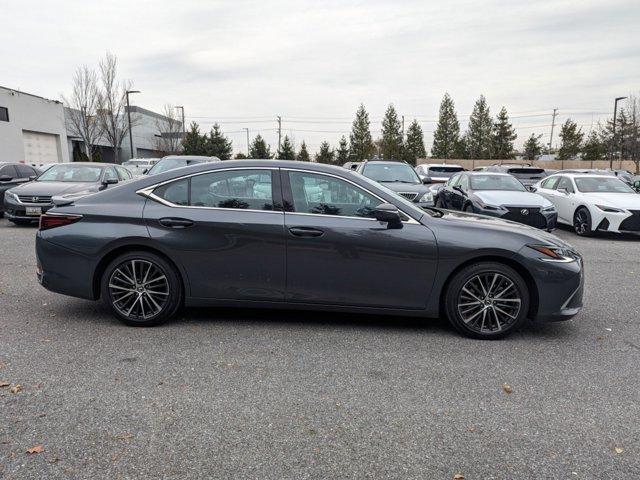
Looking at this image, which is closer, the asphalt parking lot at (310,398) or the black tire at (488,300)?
the asphalt parking lot at (310,398)

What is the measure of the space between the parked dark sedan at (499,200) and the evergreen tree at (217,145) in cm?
4801

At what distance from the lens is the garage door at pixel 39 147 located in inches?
1348

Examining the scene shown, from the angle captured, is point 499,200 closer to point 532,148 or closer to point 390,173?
point 390,173

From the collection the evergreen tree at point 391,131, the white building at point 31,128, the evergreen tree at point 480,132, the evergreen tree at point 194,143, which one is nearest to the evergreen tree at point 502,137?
the evergreen tree at point 480,132

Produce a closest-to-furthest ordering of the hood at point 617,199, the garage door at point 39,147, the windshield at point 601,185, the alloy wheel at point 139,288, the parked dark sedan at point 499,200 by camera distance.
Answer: the alloy wheel at point 139,288 < the parked dark sedan at point 499,200 < the hood at point 617,199 < the windshield at point 601,185 < the garage door at point 39,147

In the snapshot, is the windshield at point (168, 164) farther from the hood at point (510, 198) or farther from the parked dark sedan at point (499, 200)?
the hood at point (510, 198)

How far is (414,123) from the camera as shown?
70000 millimetres

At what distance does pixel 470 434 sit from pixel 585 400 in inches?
40.2

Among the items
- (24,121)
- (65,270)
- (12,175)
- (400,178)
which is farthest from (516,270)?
(24,121)

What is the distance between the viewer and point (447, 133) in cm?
6750

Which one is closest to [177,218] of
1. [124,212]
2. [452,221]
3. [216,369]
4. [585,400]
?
[124,212]

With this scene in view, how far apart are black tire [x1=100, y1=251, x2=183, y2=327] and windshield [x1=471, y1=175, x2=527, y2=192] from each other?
876 centimetres

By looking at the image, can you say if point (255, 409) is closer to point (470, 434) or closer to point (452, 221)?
point (470, 434)

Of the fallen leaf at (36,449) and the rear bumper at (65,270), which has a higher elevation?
the rear bumper at (65,270)
